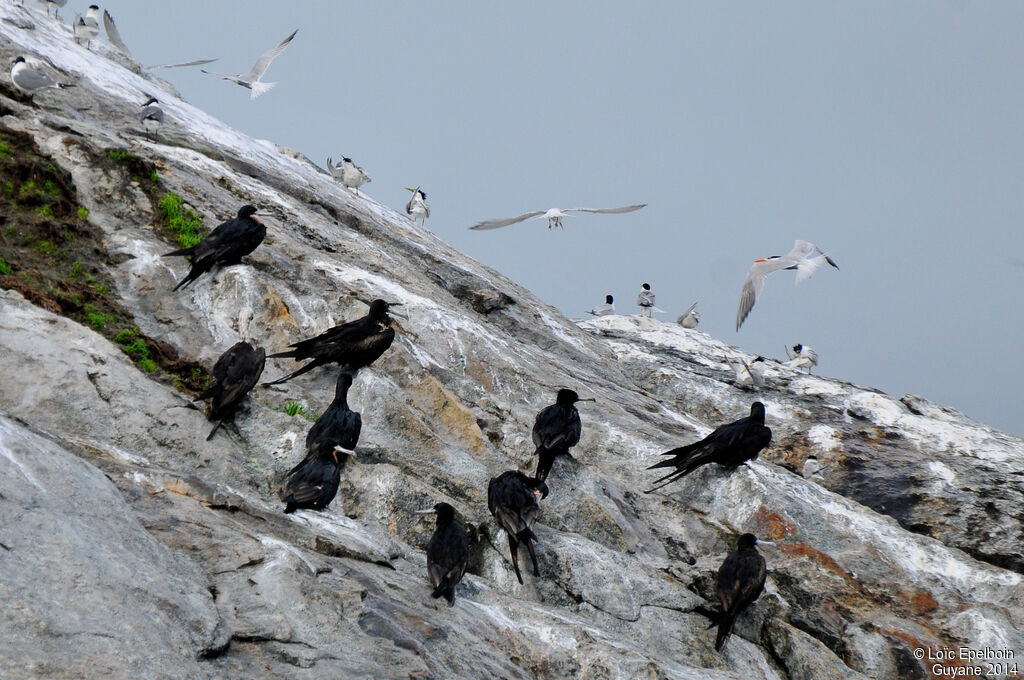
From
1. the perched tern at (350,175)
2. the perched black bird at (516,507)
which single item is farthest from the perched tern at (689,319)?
the perched black bird at (516,507)

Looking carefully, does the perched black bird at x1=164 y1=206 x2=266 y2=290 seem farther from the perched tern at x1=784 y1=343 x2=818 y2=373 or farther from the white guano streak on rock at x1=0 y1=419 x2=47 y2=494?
the perched tern at x1=784 y1=343 x2=818 y2=373

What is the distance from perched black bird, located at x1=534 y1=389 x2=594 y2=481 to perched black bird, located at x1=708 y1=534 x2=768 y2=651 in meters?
2.42

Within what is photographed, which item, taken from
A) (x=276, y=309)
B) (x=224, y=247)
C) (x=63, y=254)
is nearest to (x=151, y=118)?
(x=63, y=254)

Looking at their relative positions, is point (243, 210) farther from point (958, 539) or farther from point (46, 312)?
point (958, 539)

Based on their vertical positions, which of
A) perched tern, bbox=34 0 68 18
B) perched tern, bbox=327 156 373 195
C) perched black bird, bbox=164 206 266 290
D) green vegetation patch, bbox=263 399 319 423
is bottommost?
green vegetation patch, bbox=263 399 319 423

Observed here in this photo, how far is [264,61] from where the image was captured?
22.3 meters

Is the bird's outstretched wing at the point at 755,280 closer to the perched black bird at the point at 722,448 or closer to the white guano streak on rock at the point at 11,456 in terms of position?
the perched black bird at the point at 722,448

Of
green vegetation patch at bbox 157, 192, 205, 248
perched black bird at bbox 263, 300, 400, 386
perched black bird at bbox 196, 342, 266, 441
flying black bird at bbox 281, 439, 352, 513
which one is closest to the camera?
flying black bird at bbox 281, 439, 352, 513

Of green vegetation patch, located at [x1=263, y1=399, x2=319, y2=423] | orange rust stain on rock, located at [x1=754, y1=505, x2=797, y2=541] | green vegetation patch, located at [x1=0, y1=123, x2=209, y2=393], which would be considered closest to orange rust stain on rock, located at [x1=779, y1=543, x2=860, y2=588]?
orange rust stain on rock, located at [x1=754, y1=505, x2=797, y2=541]

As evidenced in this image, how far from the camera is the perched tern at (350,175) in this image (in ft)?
75.6

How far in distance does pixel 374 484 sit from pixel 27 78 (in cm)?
1127

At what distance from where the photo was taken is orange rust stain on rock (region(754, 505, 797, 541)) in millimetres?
12797

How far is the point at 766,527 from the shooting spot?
42.1ft

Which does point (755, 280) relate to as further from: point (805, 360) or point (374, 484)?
point (374, 484)
